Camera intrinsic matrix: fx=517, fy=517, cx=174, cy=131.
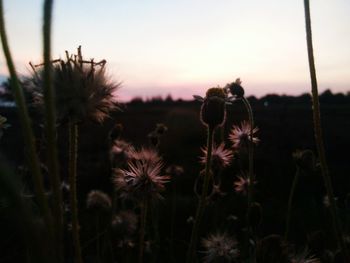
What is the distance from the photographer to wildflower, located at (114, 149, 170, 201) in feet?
8.95

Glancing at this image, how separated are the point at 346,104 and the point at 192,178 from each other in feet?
104

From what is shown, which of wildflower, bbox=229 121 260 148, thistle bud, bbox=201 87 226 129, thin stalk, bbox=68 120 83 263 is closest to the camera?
thin stalk, bbox=68 120 83 263

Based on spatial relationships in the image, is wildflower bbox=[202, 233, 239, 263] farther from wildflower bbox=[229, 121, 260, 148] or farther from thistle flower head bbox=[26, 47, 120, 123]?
thistle flower head bbox=[26, 47, 120, 123]

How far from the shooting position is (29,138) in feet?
3.51

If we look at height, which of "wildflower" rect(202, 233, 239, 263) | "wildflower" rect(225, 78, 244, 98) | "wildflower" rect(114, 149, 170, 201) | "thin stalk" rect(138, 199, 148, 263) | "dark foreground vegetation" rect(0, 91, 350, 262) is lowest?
"dark foreground vegetation" rect(0, 91, 350, 262)

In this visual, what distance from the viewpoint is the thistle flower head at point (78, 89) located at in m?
1.96

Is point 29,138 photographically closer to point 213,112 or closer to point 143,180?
point 213,112

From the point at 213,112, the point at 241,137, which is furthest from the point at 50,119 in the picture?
the point at 241,137

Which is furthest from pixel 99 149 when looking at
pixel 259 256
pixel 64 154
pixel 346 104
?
pixel 346 104

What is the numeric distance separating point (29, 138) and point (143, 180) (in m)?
1.69

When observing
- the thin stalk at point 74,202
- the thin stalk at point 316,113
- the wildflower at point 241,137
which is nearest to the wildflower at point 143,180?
the thin stalk at point 74,202

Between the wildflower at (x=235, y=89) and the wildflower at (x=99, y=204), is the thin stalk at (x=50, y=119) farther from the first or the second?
the wildflower at (x=99, y=204)

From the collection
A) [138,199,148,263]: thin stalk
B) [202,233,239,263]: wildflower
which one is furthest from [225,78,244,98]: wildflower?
[138,199,148,263]: thin stalk

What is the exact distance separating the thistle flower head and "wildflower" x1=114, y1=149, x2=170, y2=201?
653mm
